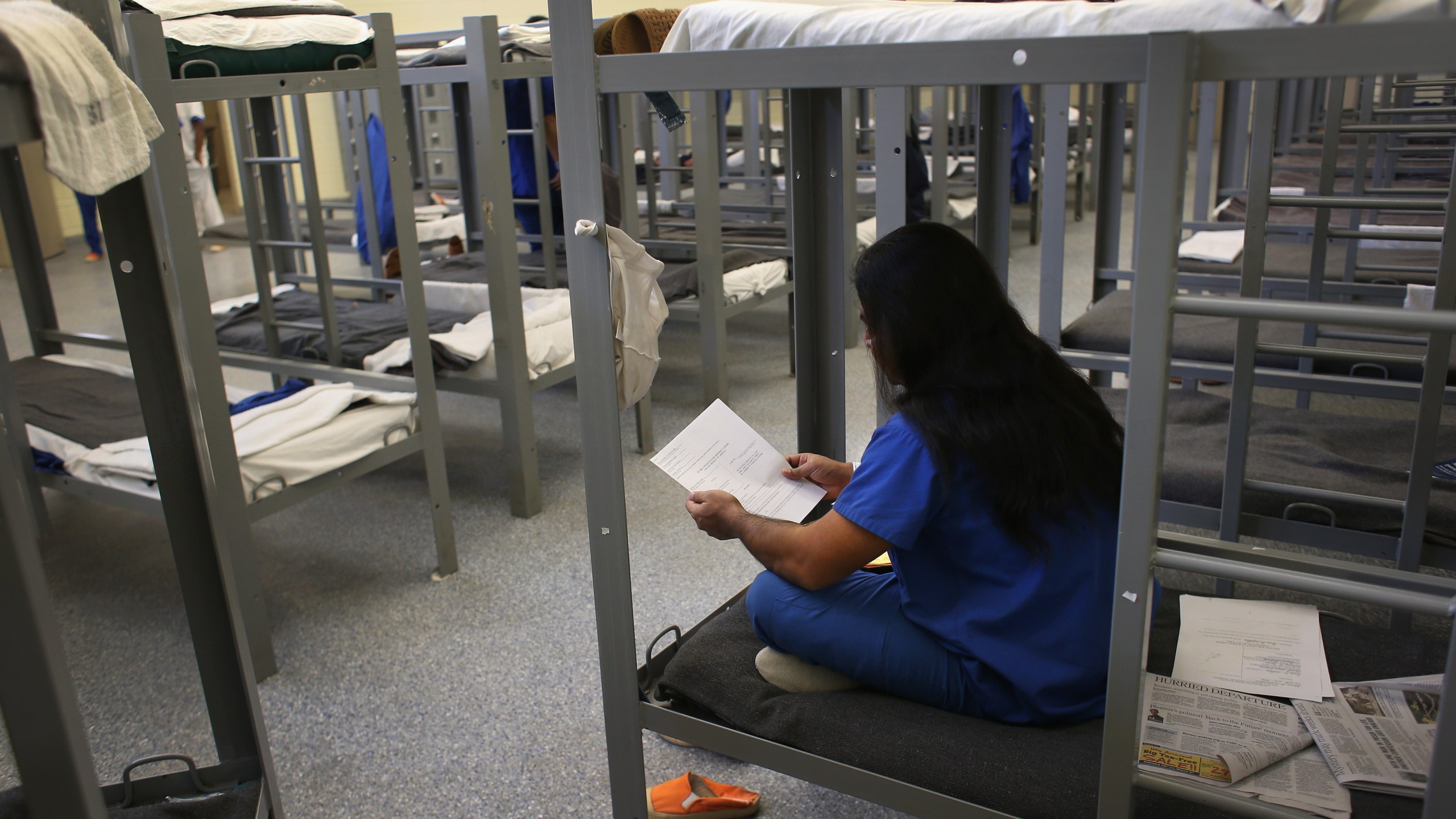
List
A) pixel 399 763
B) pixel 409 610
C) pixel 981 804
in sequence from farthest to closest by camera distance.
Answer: pixel 409 610, pixel 399 763, pixel 981 804

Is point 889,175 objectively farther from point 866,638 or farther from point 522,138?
point 522,138

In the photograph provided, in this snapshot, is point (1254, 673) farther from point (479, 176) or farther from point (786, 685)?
point (479, 176)

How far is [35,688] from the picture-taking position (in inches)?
34.6

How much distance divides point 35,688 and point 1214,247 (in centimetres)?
424

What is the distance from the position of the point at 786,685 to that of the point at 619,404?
21.9 inches

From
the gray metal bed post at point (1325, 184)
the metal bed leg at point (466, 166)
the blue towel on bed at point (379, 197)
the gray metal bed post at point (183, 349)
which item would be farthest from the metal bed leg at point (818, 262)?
the blue towel on bed at point (379, 197)

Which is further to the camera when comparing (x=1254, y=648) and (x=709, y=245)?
(x=709, y=245)

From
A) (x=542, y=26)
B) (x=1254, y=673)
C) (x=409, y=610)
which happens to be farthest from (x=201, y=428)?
(x=542, y=26)

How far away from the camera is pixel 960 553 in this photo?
1.50 metres

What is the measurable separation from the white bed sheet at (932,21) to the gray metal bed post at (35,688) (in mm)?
966

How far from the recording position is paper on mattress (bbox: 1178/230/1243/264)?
13.0 ft

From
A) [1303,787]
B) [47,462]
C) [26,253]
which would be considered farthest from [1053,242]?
[26,253]

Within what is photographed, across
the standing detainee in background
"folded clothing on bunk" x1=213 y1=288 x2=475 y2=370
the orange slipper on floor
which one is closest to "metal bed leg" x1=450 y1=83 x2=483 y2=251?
"folded clothing on bunk" x1=213 y1=288 x2=475 y2=370

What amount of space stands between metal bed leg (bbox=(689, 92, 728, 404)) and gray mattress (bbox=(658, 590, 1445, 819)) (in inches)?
82.4
